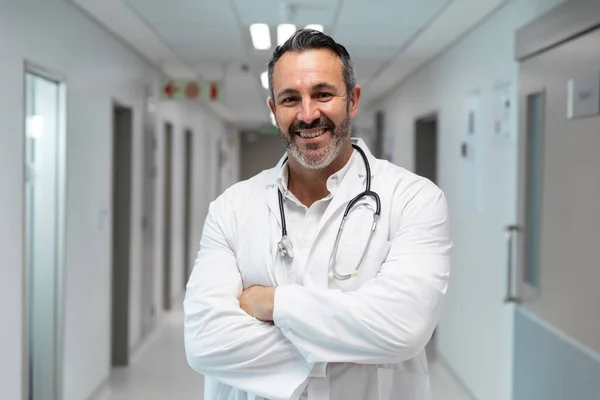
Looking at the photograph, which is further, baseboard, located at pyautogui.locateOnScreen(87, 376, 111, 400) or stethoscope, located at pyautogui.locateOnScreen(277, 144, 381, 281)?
baseboard, located at pyautogui.locateOnScreen(87, 376, 111, 400)

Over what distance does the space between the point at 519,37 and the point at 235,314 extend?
7.77 ft

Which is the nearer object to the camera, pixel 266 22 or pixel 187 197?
pixel 266 22

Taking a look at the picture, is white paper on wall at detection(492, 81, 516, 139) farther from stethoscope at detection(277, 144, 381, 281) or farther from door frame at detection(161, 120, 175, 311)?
door frame at detection(161, 120, 175, 311)

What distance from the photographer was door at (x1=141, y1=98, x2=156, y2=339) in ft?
18.9

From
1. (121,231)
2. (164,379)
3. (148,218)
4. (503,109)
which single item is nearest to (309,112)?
(503,109)

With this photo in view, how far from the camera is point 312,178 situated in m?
1.58

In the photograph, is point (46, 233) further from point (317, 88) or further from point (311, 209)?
point (317, 88)

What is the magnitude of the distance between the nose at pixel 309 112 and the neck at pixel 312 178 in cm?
13

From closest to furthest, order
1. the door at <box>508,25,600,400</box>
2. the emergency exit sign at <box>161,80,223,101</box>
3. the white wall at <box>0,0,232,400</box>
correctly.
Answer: the door at <box>508,25,600,400</box> → the white wall at <box>0,0,232,400</box> → the emergency exit sign at <box>161,80,223,101</box>

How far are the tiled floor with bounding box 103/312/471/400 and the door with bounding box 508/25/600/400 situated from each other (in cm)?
155

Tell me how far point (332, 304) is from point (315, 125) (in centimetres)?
38

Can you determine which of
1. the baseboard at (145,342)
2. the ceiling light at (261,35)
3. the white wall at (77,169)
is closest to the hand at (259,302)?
the white wall at (77,169)

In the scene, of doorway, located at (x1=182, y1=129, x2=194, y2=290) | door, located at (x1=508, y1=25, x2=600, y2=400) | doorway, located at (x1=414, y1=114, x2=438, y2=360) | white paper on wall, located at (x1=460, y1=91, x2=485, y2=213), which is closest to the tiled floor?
white paper on wall, located at (x1=460, y1=91, x2=485, y2=213)

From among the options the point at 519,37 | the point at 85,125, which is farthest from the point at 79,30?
the point at 519,37
